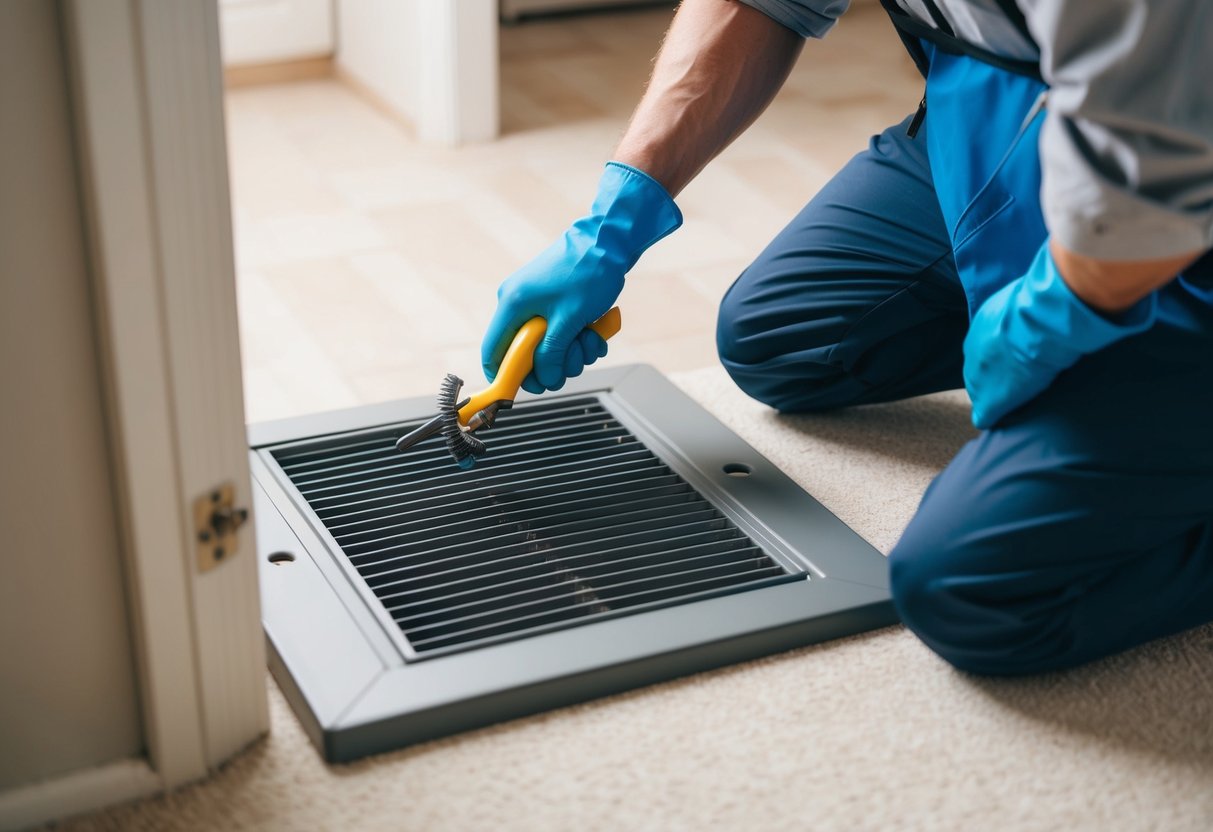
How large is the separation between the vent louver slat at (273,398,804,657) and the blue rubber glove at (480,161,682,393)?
0.44ft

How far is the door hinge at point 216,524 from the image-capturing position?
3.53ft

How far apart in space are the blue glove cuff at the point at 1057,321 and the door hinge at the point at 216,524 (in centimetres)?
72

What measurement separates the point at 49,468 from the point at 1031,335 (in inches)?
33.7

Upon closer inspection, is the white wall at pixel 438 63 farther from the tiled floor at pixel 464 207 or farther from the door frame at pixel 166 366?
the door frame at pixel 166 366

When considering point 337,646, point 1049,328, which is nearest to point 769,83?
point 1049,328

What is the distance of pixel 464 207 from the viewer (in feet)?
8.44

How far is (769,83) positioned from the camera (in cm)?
171

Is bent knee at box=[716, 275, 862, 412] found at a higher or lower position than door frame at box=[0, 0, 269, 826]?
lower

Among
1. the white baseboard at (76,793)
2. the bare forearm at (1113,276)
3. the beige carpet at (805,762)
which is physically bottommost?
the beige carpet at (805,762)

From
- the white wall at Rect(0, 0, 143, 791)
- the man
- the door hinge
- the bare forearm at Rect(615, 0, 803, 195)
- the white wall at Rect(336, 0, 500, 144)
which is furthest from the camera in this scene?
the white wall at Rect(336, 0, 500, 144)

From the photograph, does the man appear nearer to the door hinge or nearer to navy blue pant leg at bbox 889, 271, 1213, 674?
navy blue pant leg at bbox 889, 271, 1213, 674

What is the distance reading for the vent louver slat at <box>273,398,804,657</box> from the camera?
1.39 metres

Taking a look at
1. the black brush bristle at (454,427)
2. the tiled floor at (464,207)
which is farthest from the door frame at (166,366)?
the tiled floor at (464,207)

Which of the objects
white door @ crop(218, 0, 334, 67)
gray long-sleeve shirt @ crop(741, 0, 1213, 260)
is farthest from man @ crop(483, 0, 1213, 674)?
white door @ crop(218, 0, 334, 67)
